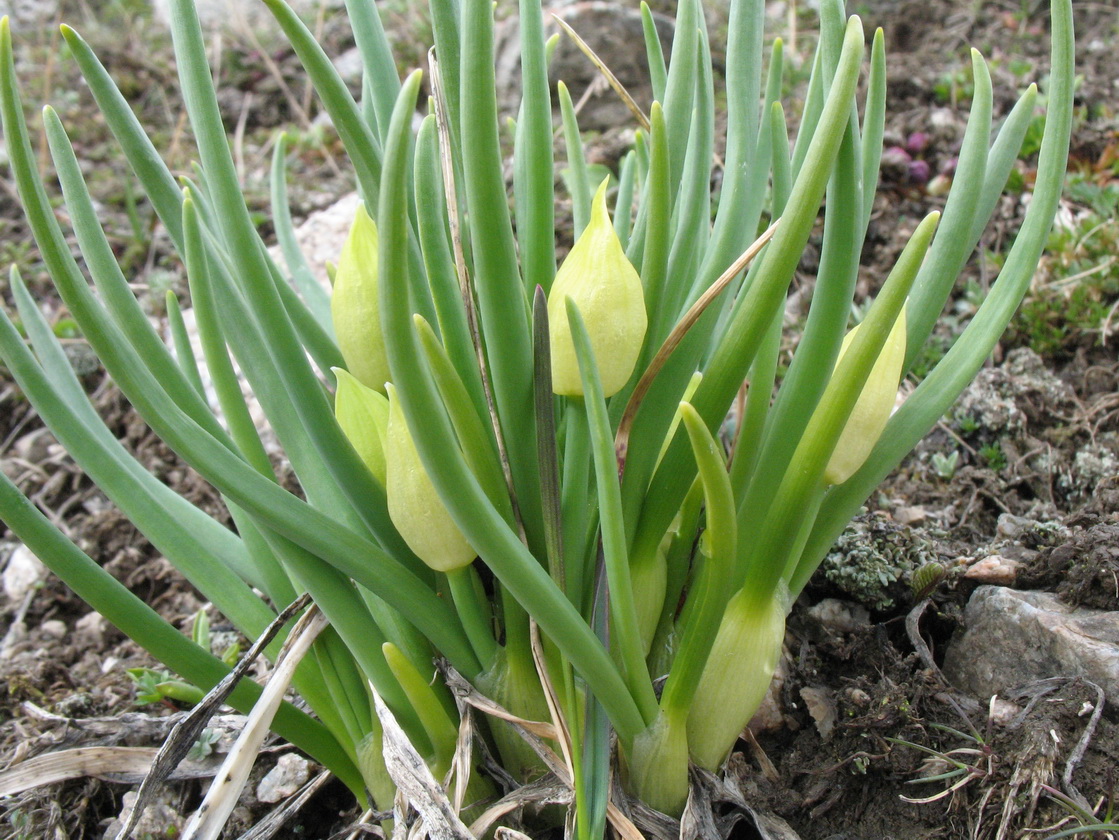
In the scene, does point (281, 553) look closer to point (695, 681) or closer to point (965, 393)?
point (695, 681)

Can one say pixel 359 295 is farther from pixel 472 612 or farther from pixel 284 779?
pixel 284 779

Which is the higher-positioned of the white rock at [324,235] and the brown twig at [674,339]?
the brown twig at [674,339]

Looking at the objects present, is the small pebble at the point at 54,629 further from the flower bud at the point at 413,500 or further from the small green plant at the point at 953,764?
the small green plant at the point at 953,764

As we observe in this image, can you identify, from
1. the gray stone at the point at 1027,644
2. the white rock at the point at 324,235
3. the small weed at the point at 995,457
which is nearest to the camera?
the gray stone at the point at 1027,644

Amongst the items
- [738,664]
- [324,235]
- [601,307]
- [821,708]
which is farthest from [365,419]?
[324,235]

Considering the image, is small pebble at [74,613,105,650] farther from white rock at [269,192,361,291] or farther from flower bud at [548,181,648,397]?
flower bud at [548,181,648,397]

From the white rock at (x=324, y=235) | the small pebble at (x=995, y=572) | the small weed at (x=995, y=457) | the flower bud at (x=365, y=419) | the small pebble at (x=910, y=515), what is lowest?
the small weed at (x=995, y=457)

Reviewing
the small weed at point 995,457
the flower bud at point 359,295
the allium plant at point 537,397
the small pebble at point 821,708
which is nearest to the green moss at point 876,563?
the small pebble at point 821,708
